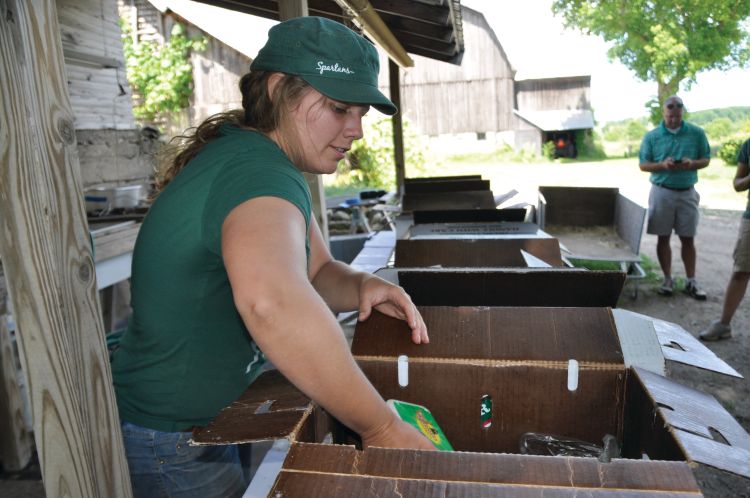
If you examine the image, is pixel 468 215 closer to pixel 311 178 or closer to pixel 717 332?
pixel 311 178

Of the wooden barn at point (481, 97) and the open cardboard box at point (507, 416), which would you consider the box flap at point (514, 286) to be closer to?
the open cardboard box at point (507, 416)

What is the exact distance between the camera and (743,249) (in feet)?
14.1

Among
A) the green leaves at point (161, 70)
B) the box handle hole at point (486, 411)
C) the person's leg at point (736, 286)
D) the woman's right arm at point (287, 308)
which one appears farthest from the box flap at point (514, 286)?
the green leaves at point (161, 70)

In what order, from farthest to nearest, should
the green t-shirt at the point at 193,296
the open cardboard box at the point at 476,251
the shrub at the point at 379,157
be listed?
the shrub at the point at 379,157
the open cardboard box at the point at 476,251
the green t-shirt at the point at 193,296

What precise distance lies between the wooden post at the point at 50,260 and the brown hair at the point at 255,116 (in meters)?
0.28

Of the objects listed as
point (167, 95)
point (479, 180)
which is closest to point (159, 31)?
point (167, 95)

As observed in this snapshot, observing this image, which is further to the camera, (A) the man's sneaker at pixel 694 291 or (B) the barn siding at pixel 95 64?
(A) the man's sneaker at pixel 694 291

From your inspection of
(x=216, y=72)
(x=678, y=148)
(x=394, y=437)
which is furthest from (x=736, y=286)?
(x=216, y=72)

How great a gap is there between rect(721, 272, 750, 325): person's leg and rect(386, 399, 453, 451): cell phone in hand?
4.05m

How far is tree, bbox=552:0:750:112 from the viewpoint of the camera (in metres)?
21.0

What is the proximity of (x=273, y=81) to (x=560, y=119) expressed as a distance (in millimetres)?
24946

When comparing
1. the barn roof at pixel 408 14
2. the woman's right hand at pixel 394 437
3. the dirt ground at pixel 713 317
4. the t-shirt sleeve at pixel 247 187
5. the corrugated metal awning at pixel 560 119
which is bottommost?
the dirt ground at pixel 713 317

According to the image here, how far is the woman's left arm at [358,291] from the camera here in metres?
1.44

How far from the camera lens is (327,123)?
47.6 inches
